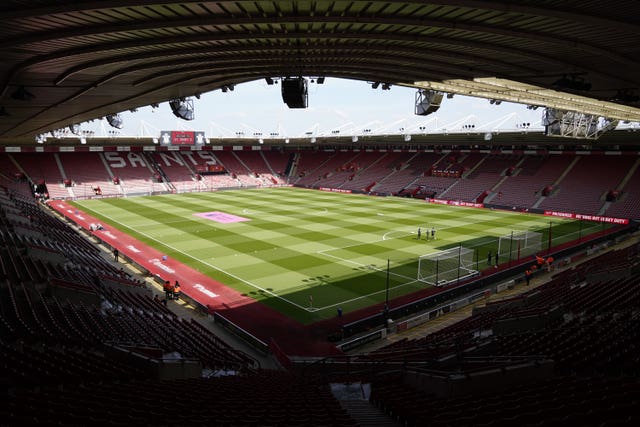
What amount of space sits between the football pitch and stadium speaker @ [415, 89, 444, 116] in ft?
25.5

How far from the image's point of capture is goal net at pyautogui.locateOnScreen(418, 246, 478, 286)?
2504 cm

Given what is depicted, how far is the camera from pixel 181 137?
2522 inches

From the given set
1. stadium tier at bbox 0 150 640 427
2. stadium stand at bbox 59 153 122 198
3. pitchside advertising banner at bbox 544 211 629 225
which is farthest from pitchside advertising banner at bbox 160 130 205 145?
pitchside advertising banner at bbox 544 211 629 225

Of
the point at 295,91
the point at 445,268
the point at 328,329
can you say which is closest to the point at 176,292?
the point at 328,329

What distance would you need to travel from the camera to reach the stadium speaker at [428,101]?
68.6ft

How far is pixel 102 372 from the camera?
9.13m

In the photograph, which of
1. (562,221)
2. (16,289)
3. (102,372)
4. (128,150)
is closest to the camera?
(102,372)

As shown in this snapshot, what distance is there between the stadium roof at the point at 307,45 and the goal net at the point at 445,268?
1017 centimetres

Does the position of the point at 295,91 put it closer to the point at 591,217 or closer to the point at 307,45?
the point at 307,45

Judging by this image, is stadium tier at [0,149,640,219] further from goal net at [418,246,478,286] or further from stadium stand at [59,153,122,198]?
goal net at [418,246,478,286]

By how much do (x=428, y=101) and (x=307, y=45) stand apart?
855 centimetres

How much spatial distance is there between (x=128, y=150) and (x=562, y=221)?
63.6m

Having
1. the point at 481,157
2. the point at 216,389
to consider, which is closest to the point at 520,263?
the point at 216,389

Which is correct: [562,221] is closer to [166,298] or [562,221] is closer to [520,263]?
[520,263]
